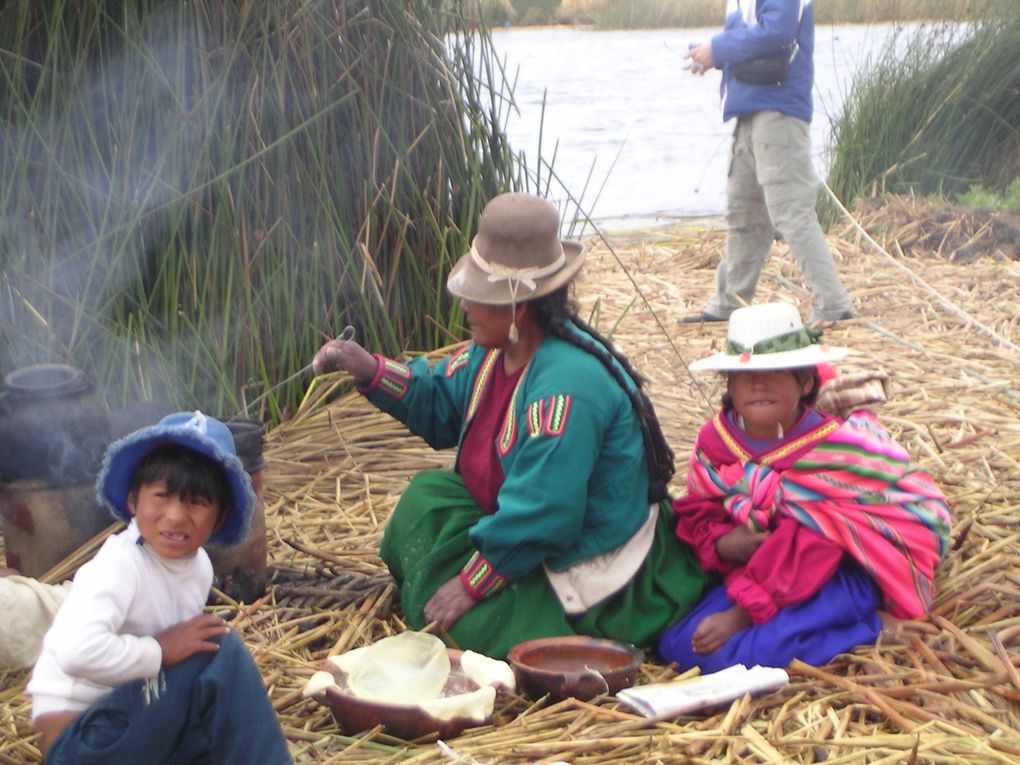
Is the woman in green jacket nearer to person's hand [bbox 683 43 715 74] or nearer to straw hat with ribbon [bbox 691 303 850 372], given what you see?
straw hat with ribbon [bbox 691 303 850 372]

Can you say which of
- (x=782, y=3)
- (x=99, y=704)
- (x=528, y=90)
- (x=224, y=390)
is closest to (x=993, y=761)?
(x=99, y=704)

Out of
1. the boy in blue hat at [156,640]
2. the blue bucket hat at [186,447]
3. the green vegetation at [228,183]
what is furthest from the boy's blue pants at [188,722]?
the green vegetation at [228,183]

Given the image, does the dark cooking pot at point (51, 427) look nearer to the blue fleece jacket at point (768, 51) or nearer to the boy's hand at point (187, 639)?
the boy's hand at point (187, 639)

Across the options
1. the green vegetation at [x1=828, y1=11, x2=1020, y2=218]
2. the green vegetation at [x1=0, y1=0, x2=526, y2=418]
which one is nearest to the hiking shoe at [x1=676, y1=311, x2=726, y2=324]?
the green vegetation at [x1=0, y1=0, x2=526, y2=418]

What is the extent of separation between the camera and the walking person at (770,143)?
5.56m

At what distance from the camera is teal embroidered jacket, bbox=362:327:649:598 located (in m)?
→ 2.77

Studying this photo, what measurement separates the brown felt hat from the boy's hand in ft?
2.97

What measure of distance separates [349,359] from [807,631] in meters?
1.17

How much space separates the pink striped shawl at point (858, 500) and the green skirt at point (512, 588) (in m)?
0.20

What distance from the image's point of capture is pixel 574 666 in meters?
2.86

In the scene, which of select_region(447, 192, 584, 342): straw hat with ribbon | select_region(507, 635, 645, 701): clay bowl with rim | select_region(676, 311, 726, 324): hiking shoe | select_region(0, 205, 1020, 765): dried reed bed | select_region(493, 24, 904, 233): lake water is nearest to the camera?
select_region(0, 205, 1020, 765): dried reed bed

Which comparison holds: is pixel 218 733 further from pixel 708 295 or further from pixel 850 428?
pixel 708 295

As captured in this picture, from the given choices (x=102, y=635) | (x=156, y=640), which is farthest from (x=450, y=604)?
(x=102, y=635)

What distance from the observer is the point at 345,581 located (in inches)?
133
